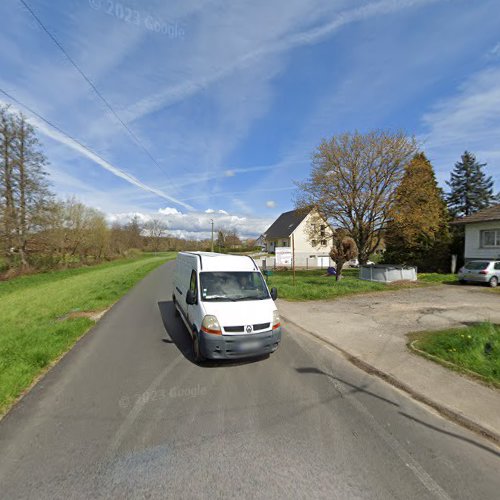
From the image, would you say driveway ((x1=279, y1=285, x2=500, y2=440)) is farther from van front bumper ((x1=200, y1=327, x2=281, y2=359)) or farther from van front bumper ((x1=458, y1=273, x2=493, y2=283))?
van front bumper ((x1=200, y1=327, x2=281, y2=359))

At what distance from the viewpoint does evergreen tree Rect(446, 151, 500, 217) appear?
3759cm

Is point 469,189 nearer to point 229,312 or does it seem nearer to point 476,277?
point 476,277

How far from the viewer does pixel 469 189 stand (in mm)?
38094

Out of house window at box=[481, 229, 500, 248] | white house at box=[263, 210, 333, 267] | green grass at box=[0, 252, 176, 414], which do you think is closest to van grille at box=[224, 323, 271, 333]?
green grass at box=[0, 252, 176, 414]

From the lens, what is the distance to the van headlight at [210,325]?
5.19 m

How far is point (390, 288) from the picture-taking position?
14.9 m

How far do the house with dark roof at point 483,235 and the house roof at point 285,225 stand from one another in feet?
70.0

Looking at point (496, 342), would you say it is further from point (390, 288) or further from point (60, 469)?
point (390, 288)

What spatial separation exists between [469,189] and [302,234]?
22947 mm

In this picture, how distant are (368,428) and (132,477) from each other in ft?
8.85

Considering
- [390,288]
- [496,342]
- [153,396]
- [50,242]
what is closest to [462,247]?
[390,288]

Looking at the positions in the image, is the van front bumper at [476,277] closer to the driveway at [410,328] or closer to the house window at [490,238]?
the driveway at [410,328]

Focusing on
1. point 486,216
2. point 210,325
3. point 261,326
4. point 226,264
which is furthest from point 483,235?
point 210,325

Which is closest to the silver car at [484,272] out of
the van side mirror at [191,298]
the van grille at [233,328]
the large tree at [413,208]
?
the large tree at [413,208]
